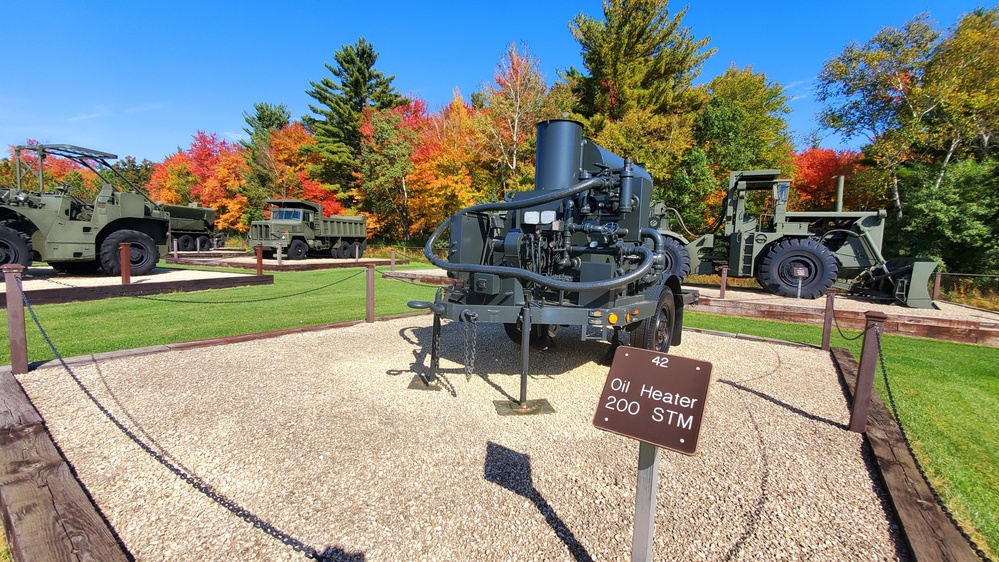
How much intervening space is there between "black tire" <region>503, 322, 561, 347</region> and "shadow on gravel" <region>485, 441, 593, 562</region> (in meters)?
2.82

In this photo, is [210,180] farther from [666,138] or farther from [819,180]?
[819,180]

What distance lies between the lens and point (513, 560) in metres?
2.14

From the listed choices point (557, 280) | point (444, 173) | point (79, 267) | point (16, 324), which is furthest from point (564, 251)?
point (444, 173)

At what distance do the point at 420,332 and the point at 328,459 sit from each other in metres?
4.19

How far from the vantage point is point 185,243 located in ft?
80.9

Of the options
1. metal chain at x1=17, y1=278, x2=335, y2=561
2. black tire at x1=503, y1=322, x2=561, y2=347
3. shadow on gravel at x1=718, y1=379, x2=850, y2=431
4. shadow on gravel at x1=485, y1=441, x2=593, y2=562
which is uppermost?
black tire at x1=503, y1=322, x2=561, y2=347

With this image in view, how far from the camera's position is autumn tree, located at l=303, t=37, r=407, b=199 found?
1204 inches

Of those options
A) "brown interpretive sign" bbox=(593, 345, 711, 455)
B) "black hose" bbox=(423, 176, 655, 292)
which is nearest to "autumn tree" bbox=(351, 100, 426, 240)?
"black hose" bbox=(423, 176, 655, 292)

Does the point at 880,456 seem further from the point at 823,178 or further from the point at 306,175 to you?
the point at 306,175

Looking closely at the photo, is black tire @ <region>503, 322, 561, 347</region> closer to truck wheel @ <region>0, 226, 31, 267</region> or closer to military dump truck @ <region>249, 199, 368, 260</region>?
truck wheel @ <region>0, 226, 31, 267</region>

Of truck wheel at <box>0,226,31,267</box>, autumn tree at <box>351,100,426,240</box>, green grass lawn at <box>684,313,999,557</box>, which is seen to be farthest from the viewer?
autumn tree at <box>351,100,426,240</box>

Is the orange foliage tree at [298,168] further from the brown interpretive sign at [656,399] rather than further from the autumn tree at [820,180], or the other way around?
the brown interpretive sign at [656,399]

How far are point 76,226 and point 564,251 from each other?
13674 mm

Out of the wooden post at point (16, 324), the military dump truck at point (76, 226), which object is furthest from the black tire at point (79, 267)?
the wooden post at point (16, 324)
